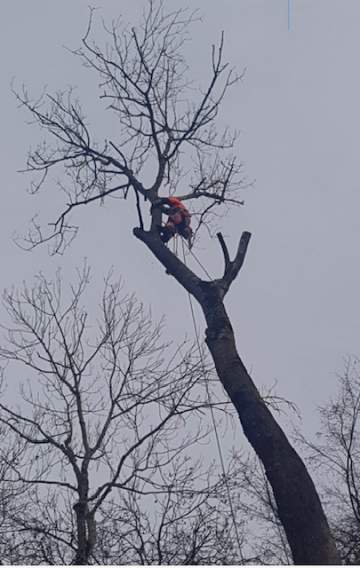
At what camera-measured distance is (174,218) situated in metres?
7.64

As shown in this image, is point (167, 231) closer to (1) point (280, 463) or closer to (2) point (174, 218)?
(2) point (174, 218)

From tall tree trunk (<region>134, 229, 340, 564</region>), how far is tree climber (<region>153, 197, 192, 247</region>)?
55.0 inches

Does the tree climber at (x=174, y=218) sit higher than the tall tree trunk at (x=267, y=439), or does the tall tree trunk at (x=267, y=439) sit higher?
the tree climber at (x=174, y=218)

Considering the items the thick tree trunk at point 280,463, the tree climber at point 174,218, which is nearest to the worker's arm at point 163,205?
the tree climber at point 174,218

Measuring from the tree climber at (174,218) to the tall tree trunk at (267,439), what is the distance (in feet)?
4.58

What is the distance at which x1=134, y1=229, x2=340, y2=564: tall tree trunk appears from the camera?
4.34 metres

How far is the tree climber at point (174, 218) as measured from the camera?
7445 millimetres

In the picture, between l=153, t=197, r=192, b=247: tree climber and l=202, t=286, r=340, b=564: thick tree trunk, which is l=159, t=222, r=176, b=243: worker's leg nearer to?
l=153, t=197, r=192, b=247: tree climber

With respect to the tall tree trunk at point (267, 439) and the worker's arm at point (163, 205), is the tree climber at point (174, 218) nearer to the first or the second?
the worker's arm at point (163, 205)

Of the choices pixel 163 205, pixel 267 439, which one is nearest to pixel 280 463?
pixel 267 439

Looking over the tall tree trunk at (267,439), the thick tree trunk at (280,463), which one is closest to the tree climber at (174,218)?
the tall tree trunk at (267,439)

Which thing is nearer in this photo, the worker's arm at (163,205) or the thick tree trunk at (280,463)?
the thick tree trunk at (280,463)

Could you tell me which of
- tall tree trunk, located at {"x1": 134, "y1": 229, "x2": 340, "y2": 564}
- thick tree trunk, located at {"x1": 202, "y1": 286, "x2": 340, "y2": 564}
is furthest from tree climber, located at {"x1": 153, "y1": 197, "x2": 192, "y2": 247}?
thick tree trunk, located at {"x1": 202, "y1": 286, "x2": 340, "y2": 564}

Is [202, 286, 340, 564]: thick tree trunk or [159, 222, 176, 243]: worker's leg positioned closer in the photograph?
[202, 286, 340, 564]: thick tree trunk
